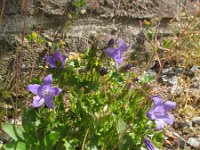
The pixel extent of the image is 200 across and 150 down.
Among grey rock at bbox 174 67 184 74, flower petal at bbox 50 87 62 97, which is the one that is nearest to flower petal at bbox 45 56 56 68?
flower petal at bbox 50 87 62 97

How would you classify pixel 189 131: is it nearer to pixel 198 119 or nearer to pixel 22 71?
pixel 198 119

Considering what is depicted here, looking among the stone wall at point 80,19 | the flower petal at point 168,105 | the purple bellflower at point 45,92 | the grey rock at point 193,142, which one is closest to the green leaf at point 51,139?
the purple bellflower at point 45,92

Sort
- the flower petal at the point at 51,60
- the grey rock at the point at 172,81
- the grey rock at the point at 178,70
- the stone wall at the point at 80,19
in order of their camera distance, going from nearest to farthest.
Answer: the flower petal at the point at 51,60 < the stone wall at the point at 80,19 < the grey rock at the point at 172,81 < the grey rock at the point at 178,70

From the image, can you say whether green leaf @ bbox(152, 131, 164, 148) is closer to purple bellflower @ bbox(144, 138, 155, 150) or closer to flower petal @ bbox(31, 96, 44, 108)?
purple bellflower @ bbox(144, 138, 155, 150)

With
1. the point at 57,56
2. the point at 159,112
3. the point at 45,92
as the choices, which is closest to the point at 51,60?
the point at 57,56

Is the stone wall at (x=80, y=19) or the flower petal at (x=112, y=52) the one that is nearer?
the flower petal at (x=112, y=52)

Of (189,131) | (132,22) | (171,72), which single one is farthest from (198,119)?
(132,22)

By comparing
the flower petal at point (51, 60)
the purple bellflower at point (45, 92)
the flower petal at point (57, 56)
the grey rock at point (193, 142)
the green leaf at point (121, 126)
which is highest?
the flower petal at point (57, 56)

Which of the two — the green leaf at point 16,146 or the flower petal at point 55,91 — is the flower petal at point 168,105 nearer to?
the flower petal at point 55,91
